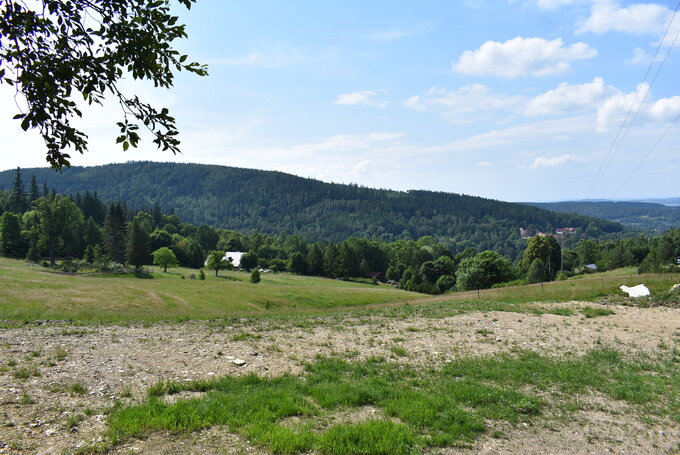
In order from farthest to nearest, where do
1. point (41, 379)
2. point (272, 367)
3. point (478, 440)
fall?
point (272, 367) → point (41, 379) → point (478, 440)

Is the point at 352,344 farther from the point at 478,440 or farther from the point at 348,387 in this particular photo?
the point at 478,440

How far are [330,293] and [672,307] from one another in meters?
43.8

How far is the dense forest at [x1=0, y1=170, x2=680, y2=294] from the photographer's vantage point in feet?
298

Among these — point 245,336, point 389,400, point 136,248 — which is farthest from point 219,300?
point 136,248

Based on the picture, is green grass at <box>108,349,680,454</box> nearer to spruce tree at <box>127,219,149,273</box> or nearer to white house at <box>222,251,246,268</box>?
spruce tree at <box>127,219,149,273</box>

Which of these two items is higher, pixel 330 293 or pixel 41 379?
pixel 41 379

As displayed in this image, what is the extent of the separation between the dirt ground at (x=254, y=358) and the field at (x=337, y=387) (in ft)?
0.16

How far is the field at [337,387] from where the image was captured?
303 inches

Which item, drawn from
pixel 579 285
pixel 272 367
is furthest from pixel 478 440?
pixel 579 285

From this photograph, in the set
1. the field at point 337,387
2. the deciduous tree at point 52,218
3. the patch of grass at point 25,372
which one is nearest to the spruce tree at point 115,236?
the deciduous tree at point 52,218

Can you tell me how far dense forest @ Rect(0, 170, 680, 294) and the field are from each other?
6110 cm

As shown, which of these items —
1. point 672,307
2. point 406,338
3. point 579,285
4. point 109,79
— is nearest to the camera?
point 109,79

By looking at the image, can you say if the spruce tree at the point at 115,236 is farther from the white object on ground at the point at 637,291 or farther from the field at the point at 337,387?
the white object on ground at the point at 637,291

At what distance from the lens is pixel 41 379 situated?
408 inches
